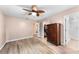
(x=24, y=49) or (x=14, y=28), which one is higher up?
(x=14, y=28)

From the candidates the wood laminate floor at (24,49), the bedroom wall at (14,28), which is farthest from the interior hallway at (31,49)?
the bedroom wall at (14,28)

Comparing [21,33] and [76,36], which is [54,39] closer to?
[21,33]

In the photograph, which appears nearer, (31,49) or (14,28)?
(31,49)

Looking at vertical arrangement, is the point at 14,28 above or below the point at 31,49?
above

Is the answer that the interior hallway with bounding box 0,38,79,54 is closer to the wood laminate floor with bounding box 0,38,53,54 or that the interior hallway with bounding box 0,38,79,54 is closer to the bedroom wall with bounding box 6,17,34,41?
the wood laminate floor with bounding box 0,38,53,54

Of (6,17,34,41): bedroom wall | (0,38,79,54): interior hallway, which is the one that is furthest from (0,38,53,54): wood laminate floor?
(6,17,34,41): bedroom wall

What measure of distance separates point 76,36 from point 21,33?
4.05m

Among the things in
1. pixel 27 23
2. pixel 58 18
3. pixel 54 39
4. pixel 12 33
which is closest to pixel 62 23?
pixel 58 18

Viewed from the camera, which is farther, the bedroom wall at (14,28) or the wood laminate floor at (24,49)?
the bedroom wall at (14,28)

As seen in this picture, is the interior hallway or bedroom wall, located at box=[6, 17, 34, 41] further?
bedroom wall, located at box=[6, 17, 34, 41]

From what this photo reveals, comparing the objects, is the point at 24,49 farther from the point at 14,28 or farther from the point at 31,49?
the point at 14,28

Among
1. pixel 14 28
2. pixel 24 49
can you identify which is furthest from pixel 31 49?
pixel 14 28

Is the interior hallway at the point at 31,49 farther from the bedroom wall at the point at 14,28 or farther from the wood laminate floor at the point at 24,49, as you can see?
the bedroom wall at the point at 14,28

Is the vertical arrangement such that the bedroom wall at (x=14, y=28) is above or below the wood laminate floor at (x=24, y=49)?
above
